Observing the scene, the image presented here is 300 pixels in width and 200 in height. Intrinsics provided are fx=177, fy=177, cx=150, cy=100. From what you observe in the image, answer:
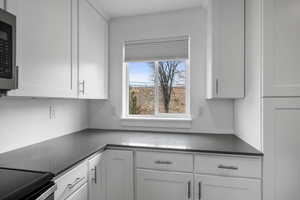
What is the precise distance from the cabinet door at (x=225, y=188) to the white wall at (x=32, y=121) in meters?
1.50

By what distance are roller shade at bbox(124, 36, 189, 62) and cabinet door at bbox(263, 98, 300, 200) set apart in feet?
3.91

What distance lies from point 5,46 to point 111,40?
1638mm

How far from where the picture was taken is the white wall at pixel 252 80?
139 centimetres

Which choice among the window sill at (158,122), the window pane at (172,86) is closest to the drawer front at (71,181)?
the window sill at (158,122)

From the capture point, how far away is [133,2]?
6.61 ft

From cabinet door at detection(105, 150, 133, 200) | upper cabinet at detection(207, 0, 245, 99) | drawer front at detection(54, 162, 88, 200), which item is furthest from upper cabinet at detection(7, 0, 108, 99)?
upper cabinet at detection(207, 0, 245, 99)

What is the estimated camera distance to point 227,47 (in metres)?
1.71

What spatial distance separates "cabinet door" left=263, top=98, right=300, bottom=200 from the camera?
1284 mm

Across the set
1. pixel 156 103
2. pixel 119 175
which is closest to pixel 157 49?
pixel 156 103

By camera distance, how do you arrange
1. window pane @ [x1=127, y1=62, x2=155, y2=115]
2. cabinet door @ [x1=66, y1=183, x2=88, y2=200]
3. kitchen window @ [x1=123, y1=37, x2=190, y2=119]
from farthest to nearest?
window pane @ [x1=127, y1=62, x2=155, y2=115]
kitchen window @ [x1=123, y1=37, x2=190, y2=119]
cabinet door @ [x1=66, y1=183, x2=88, y2=200]

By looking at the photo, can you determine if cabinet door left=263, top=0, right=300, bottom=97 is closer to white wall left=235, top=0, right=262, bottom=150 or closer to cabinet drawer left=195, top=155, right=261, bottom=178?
white wall left=235, top=0, right=262, bottom=150

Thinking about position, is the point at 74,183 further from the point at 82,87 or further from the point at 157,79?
the point at 157,79

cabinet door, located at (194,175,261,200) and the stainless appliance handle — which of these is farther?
cabinet door, located at (194,175,261,200)

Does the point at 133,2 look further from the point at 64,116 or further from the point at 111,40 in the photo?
the point at 64,116
